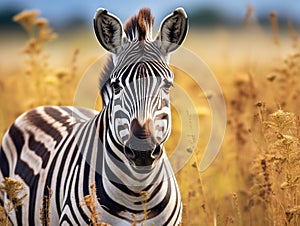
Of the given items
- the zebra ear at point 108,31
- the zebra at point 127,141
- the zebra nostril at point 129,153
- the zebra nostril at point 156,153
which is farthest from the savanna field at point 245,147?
the zebra ear at point 108,31

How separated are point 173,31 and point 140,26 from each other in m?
0.21

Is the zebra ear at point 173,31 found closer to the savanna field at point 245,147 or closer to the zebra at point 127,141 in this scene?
the zebra at point 127,141

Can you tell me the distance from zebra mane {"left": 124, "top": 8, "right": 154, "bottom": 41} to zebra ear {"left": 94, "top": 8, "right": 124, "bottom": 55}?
7 centimetres

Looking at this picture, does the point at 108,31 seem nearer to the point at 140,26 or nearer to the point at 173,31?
the point at 140,26

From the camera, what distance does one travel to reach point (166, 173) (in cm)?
440

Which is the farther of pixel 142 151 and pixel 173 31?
pixel 173 31

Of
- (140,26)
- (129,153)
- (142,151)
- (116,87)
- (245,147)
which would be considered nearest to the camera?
(142,151)

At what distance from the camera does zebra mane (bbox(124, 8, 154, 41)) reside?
4195 millimetres

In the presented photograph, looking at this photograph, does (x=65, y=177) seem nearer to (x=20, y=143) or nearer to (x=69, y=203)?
(x=69, y=203)

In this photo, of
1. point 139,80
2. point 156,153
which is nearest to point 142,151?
point 156,153

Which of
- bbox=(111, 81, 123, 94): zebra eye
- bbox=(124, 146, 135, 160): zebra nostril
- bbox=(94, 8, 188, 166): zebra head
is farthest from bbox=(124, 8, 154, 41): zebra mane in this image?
Result: bbox=(124, 146, 135, 160): zebra nostril

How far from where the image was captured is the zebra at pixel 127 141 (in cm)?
389

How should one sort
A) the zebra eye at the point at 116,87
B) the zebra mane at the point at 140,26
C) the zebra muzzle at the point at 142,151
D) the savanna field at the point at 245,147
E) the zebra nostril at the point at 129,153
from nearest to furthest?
the zebra muzzle at the point at 142,151, the zebra nostril at the point at 129,153, the zebra eye at the point at 116,87, the zebra mane at the point at 140,26, the savanna field at the point at 245,147

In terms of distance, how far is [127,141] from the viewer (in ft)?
12.6
